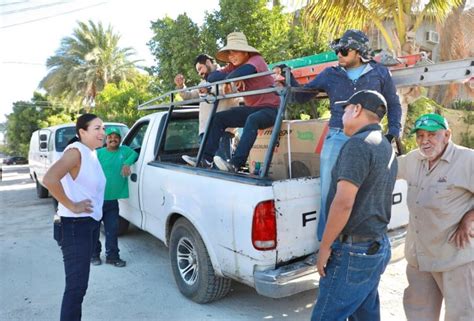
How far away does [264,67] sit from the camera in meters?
3.99

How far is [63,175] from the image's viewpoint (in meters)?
2.79

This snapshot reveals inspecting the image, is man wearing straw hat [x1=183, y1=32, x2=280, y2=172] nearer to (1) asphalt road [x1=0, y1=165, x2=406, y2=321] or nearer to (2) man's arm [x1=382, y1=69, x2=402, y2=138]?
(2) man's arm [x1=382, y1=69, x2=402, y2=138]

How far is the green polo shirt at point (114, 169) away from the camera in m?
4.75

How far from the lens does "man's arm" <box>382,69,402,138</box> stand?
127 inches

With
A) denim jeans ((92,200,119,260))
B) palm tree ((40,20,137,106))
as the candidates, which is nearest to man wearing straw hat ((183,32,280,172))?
denim jeans ((92,200,119,260))

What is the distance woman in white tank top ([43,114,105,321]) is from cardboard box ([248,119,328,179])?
6.05 ft

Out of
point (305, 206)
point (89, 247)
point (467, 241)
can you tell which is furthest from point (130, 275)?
point (467, 241)

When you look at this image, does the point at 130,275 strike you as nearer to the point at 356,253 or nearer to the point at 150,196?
the point at 150,196

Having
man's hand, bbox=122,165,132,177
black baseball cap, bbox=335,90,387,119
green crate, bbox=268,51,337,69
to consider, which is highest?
green crate, bbox=268,51,337,69

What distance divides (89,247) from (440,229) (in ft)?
8.18

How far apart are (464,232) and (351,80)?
1.44 m

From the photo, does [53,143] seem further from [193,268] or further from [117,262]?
[193,268]

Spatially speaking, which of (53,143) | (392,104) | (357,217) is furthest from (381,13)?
(53,143)

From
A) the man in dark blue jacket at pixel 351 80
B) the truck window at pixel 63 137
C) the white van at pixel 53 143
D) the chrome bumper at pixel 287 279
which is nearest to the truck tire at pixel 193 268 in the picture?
the chrome bumper at pixel 287 279
